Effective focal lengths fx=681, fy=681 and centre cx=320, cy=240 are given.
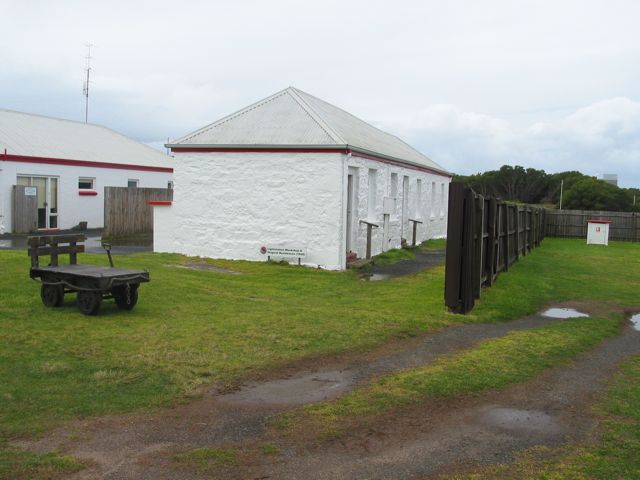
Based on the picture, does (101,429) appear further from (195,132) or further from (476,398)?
(195,132)

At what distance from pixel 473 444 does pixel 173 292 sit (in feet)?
25.6

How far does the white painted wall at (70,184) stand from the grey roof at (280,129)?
10028 mm

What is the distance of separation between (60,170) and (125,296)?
19124 mm

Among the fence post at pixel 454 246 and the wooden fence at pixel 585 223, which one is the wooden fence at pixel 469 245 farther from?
the wooden fence at pixel 585 223

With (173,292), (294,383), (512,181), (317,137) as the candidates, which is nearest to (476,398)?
(294,383)

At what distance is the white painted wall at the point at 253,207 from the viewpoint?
17047mm

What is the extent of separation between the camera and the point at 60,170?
90.4ft

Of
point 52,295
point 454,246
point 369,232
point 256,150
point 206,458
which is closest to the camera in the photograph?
point 206,458

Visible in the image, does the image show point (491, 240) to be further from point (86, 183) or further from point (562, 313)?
point (86, 183)

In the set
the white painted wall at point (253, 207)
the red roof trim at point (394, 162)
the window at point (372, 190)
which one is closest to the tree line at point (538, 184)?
the red roof trim at point (394, 162)

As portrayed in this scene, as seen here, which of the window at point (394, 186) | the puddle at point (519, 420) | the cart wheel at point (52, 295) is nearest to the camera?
the puddle at point (519, 420)

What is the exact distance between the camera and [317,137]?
1733 centimetres

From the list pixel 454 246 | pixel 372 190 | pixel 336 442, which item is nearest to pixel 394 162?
pixel 372 190

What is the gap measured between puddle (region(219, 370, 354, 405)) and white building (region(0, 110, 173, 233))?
68.6 ft
